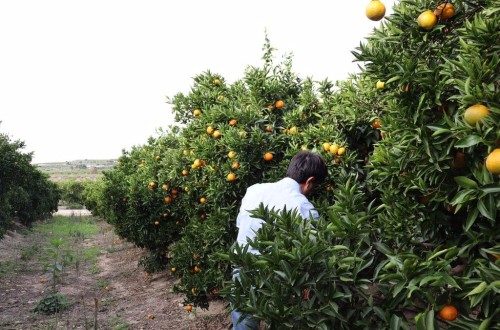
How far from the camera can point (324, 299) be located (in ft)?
6.01

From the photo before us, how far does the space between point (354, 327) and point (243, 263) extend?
1.88ft

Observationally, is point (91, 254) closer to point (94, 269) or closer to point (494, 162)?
point (94, 269)

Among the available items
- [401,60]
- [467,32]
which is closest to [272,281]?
[401,60]

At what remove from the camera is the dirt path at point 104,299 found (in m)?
5.92

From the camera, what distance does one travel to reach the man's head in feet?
9.48

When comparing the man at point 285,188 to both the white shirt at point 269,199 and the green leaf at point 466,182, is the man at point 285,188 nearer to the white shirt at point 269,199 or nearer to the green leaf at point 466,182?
the white shirt at point 269,199

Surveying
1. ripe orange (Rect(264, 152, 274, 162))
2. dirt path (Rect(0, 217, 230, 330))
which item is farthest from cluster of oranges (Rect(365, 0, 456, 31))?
dirt path (Rect(0, 217, 230, 330))

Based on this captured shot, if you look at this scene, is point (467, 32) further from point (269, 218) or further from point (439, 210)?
point (269, 218)

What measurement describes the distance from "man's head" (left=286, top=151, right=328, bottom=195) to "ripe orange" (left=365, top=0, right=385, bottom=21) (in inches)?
46.6

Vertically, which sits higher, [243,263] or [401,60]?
[401,60]

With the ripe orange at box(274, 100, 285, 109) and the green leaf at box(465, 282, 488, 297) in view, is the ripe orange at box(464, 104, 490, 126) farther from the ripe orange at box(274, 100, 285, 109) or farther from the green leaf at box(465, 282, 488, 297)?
the ripe orange at box(274, 100, 285, 109)

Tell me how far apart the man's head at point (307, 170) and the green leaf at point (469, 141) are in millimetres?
1432

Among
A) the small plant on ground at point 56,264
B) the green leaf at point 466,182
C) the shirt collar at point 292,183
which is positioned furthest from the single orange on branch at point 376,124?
the small plant on ground at point 56,264

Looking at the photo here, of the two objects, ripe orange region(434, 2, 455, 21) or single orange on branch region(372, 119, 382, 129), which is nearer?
ripe orange region(434, 2, 455, 21)
